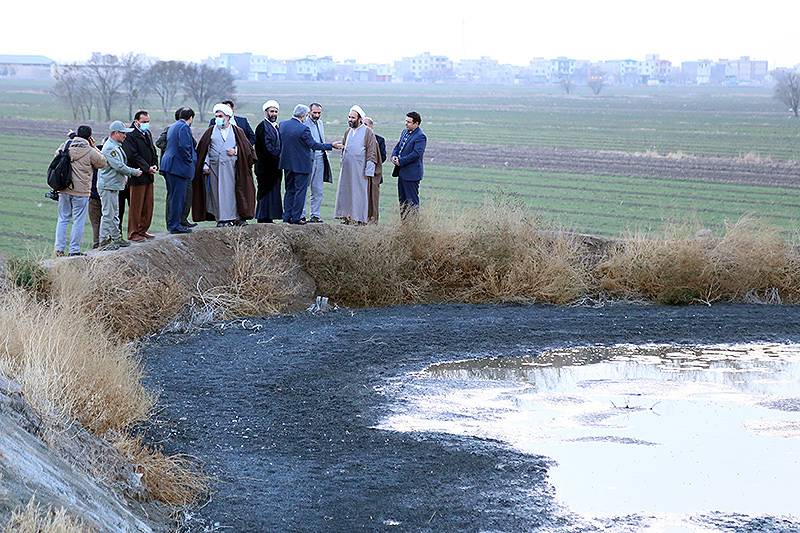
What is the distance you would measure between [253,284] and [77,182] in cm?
298

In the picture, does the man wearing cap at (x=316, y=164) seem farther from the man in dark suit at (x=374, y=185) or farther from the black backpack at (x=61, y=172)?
the black backpack at (x=61, y=172)

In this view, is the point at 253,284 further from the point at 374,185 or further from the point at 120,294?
the point at 374,185

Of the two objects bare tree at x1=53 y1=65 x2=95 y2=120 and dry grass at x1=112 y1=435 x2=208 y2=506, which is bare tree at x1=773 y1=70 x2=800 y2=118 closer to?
bare tree at x1=53 y1=65 x2=95 y2=120

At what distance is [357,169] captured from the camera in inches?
751

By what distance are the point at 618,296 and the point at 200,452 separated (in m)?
9.53

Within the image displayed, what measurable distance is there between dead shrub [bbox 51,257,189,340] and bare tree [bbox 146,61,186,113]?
72418mm

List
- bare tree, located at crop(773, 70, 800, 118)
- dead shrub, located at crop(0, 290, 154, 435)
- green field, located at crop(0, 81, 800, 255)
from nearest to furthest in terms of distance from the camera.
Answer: dead shrub, located at crop(0, 290, 154, 435), green field, located at crop(0, 81, 800, 255), bare tree, located at crop(773, 70, 800, 118)

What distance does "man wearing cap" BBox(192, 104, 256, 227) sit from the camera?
17.6 m

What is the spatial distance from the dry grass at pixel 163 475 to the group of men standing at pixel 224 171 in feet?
20.9

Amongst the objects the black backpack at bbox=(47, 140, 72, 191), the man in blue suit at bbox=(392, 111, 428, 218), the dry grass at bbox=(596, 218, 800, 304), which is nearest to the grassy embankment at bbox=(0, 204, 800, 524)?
the dry grass at bbox=(596, 218, 800, 304)

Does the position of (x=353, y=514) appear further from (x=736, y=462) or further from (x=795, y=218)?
(x=795, y=218)

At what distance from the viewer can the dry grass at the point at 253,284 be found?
16.8 metres

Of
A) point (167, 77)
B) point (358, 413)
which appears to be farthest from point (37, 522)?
point (167, 77)

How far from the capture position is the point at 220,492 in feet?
31.9
